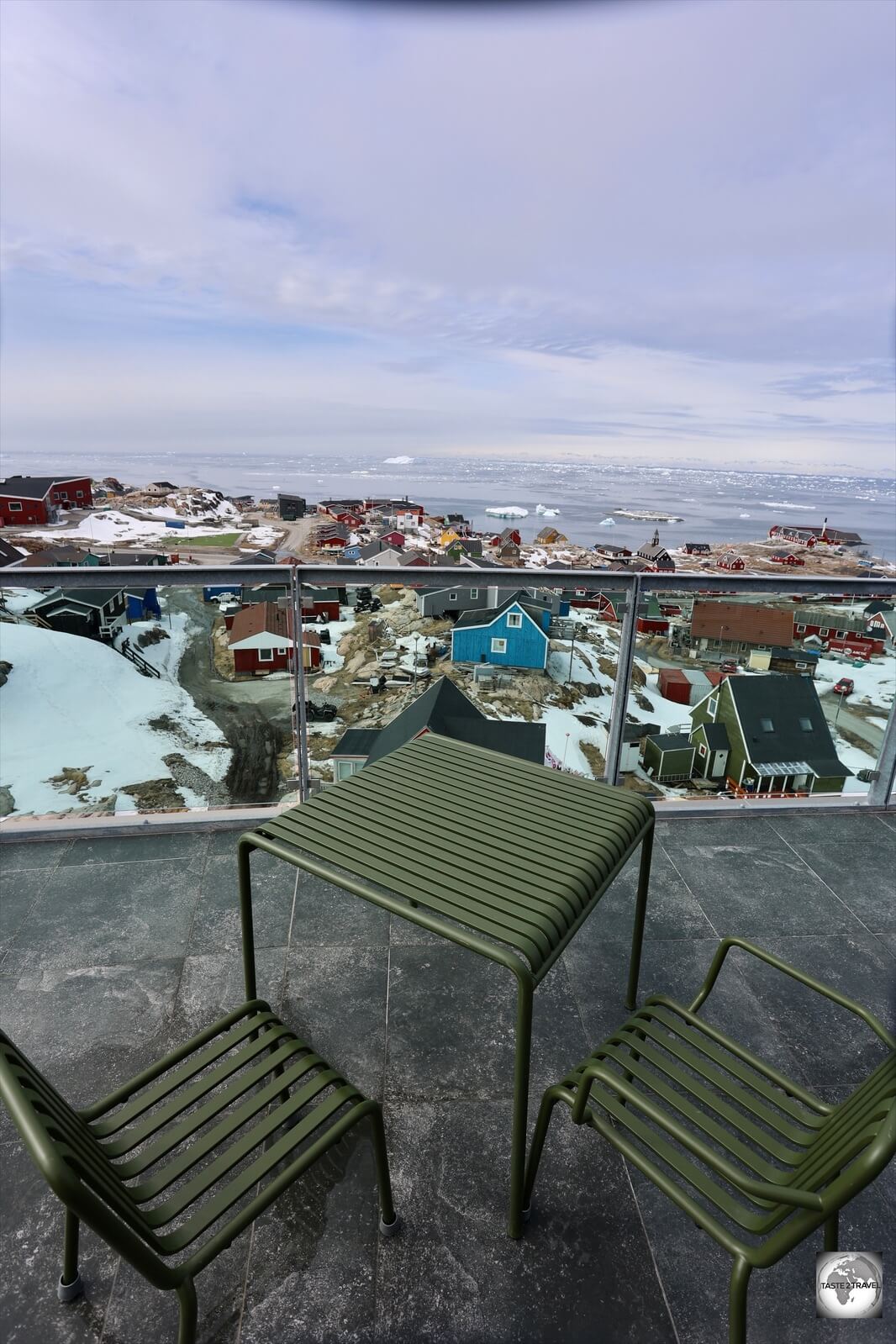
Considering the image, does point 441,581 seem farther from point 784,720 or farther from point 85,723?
point 784,720

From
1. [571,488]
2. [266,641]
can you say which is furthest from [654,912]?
[571,488]

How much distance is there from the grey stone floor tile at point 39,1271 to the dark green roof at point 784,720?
3.04m

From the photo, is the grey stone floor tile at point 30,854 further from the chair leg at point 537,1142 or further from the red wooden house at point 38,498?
the red wooden house at point 38,498

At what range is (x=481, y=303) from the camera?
72.9m

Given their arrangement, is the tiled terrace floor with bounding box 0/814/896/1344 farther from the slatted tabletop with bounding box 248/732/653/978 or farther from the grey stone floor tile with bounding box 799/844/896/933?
the slatted tabletop with bounding box 248/732/653/978

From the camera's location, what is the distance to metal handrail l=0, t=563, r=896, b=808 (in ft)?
9.14

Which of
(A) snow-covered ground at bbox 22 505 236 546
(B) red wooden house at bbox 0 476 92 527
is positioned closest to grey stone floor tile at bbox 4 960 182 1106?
(A) snow-covered ground at bbox 22 505 236 546

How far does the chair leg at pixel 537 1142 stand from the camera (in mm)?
1479

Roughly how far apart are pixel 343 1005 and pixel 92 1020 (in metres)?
0.81

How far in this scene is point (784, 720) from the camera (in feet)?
10.9

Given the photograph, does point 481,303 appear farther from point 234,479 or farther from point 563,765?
point 563,765

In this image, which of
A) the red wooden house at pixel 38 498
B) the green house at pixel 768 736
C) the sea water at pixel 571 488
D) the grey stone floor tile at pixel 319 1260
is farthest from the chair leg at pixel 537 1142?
the sea water at pixel 571 488

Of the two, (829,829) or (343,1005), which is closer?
(343,1005)

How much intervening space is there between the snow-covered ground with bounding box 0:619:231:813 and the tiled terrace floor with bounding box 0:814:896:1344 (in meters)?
0.31
